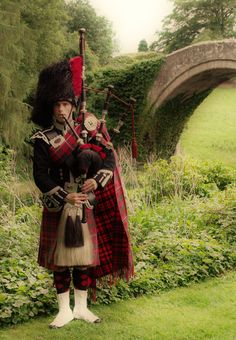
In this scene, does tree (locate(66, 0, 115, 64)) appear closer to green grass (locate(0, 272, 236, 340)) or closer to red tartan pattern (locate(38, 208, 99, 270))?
green grass (locate(0, 272, 236, 340))

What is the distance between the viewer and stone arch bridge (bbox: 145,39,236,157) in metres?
12.3

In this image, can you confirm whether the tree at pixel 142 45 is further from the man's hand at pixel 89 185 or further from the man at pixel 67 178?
the man's hand at pixel 89 185

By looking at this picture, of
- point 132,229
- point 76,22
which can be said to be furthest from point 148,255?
point 76,22

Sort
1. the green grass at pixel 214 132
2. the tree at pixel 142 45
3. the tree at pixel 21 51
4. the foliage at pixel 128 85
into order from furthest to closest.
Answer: the tree at pixel 142 45 < the green grass at pixel 214 132 < the foliage at pixel 128 85 < the tree at pixel 21 51

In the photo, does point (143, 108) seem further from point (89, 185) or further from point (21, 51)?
point (89, 185)

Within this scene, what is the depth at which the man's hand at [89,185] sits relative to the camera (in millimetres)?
3271

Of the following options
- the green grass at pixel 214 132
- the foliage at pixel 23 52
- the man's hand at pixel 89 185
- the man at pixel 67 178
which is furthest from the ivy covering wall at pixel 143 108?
the man's hand at pixel 89 185

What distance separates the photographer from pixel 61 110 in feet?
11.0

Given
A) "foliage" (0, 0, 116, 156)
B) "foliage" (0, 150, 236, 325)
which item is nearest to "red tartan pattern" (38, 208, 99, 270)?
"foliage" (0, 150, 236, 325)

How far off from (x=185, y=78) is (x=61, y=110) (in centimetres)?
1002

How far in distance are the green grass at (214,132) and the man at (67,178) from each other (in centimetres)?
1234

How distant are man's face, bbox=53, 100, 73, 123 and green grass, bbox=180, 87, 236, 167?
490 inches

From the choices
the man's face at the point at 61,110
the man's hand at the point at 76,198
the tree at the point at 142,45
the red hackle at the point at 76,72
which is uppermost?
the tree at the point at 142,45

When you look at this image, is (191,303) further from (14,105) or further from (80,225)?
(14,105)
